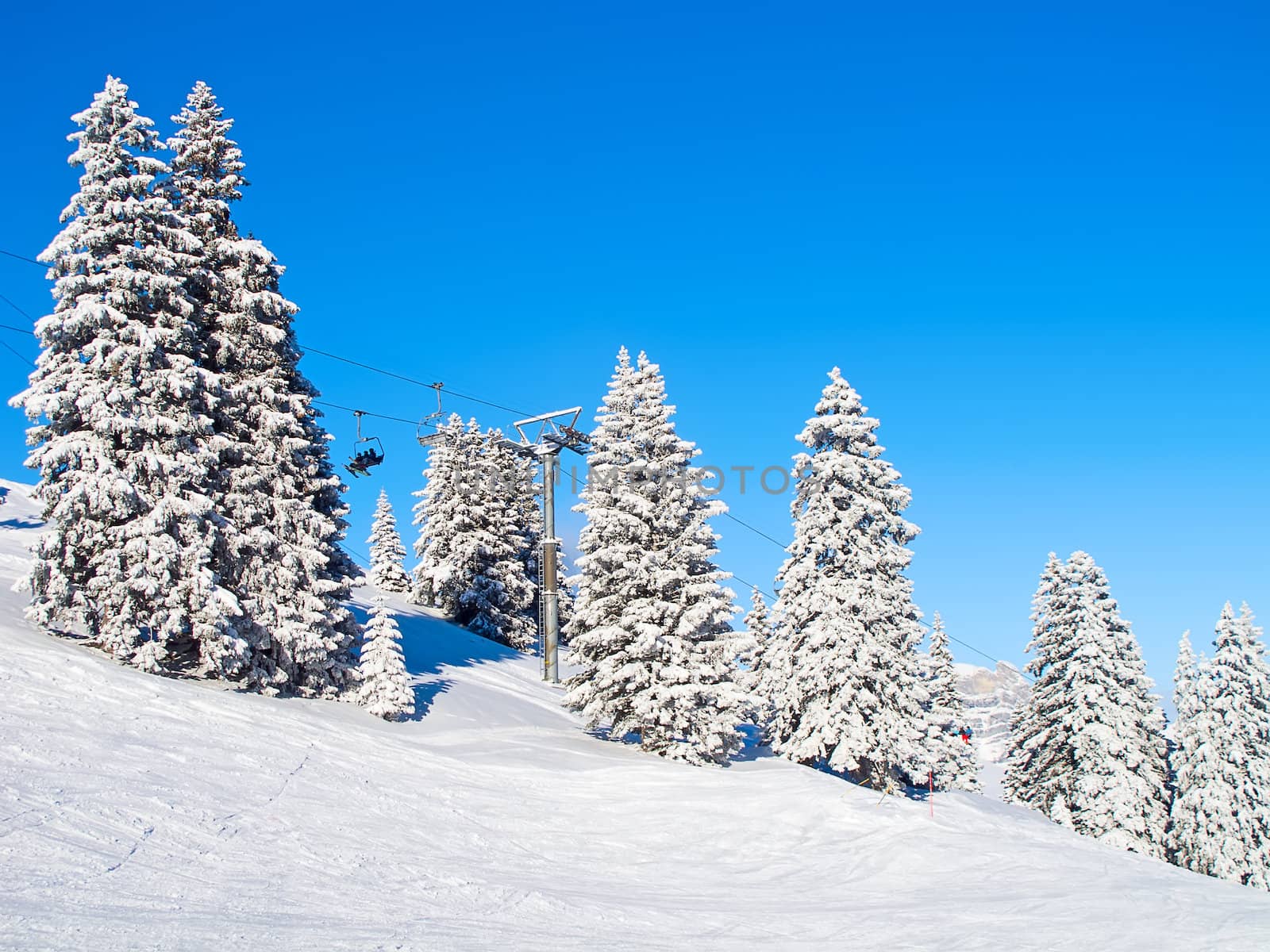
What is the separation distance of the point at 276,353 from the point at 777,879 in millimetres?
18980

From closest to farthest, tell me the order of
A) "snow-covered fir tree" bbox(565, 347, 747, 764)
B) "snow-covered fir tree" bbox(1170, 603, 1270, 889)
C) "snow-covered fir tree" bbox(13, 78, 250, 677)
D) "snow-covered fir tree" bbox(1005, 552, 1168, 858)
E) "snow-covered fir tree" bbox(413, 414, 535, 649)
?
"snow-covered fir tree" bbox(13, 78, 250, 677)
"snow-covered fir tree" bbox(565, 347, 747, 764)
"snow-covered fir tree" bbox(1005, 552, 1168, 858)
"snow-covered fir tree" bbox(1170, 603, 1270, 889)
"snow-covered fir tree" bbox(413, 414, 535, 649)

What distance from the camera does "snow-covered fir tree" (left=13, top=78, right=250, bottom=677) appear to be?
19969 mm

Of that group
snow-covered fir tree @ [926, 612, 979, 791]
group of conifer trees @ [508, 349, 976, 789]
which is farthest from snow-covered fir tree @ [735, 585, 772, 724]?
snow-covered fir tree @ [926, 612, 979, 791]

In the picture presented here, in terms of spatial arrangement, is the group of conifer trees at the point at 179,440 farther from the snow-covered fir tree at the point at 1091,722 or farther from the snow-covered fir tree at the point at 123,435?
the snow-covered fir tree at the point at 1091,722

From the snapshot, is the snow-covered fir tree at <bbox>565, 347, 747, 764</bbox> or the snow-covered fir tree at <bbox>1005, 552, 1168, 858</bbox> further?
the snow-covered fir tree at <bbox>1005, 552, 1168, 858</bbox>

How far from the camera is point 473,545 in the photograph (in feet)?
158

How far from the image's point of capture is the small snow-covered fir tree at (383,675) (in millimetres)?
22938

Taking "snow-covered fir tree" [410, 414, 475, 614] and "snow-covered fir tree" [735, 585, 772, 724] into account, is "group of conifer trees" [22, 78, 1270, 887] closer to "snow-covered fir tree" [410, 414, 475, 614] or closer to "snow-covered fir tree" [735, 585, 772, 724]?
"snow-covered fir tree" [735, 585, 772, 724]

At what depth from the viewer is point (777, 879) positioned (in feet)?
51.8

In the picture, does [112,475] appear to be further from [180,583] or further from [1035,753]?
[1035,753]

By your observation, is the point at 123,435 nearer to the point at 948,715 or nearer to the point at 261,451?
the point at 261,451

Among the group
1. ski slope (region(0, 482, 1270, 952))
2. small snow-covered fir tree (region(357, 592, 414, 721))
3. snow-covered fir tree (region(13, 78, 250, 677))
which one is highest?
snow-covered fir tree (region(13, 78, 250, 677))

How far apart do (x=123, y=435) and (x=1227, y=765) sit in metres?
41.4

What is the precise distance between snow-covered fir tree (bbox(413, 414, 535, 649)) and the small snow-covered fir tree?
24.2 meters
